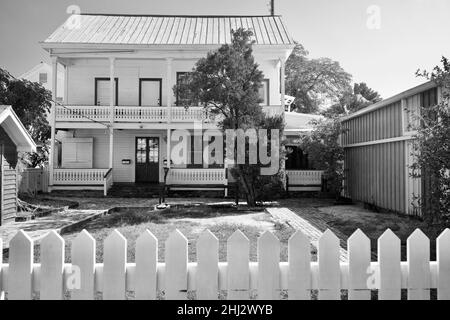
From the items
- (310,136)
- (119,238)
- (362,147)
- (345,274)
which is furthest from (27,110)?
(345,274)

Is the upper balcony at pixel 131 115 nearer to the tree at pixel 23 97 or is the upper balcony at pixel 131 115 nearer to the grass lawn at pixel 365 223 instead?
the tree at pixel 23 97

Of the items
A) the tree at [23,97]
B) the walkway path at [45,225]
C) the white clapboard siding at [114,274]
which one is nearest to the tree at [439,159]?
the white clapboard siding at [114,274]

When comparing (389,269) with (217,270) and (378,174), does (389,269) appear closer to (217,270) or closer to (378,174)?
(217,270)

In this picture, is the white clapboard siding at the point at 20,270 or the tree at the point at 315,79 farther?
the tree at the point at 315,79

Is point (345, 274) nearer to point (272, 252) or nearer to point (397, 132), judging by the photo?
point (272, 252)

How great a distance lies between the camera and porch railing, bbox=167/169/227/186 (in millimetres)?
18344

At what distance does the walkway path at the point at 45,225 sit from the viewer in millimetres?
8398

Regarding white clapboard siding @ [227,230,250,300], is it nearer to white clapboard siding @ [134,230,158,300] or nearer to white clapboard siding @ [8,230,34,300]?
white clapboard siding @ [134,230,158,300]

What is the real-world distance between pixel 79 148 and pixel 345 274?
65.2 feet

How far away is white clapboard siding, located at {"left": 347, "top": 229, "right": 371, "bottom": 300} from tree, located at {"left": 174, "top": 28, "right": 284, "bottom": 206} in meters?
10.2

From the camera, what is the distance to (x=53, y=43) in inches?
730

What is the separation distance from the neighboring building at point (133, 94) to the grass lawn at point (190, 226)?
650 cm

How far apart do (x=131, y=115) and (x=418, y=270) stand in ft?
58.3

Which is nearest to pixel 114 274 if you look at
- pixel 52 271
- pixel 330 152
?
pixel 52 271
